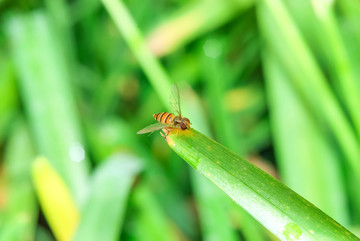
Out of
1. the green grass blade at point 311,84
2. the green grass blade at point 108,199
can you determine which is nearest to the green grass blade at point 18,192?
the green grass blade at point 108,199

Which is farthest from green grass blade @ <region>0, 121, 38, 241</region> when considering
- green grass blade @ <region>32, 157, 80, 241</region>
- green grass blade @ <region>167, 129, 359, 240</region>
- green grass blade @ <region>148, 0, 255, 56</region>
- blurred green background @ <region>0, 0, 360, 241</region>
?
green grass blade @ <region>167, 129, 359, 240</region>

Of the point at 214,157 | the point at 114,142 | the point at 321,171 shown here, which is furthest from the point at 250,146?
the point at 214,157

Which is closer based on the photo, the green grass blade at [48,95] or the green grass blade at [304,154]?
the green grass blade at [304,154]

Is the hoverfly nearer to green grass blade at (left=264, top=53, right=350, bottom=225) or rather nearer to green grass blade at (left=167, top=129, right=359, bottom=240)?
green grass blade at (left=167, top=129, right=359, bottom=240)

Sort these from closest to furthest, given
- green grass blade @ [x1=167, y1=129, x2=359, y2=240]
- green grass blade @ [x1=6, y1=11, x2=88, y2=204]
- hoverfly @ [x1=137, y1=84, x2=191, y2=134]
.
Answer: green grass blade @ [x1=167, y1=129, x2=359, y2=240] < hoverfly @ [x1=137, y1=84, x2=191, y2=134] < green grass blade @ [x1=6, y1=11, x2=88, y2=204]

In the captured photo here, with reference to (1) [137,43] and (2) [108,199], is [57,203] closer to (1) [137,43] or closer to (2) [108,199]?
(2) [108,199]

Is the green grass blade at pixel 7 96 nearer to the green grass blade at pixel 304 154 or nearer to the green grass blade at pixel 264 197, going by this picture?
the green grass blade at pixel 304 154
